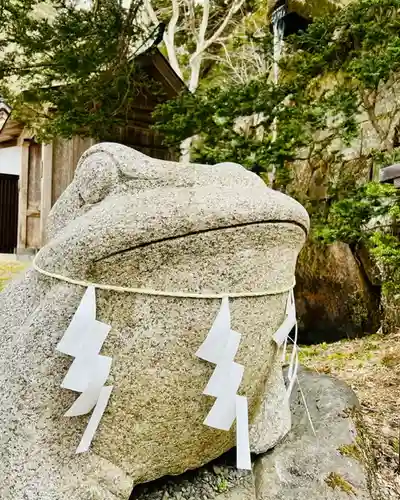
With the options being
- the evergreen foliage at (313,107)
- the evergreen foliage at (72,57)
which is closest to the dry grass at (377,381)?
the evergreen foliage at (313,107)

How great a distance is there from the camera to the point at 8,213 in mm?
10789

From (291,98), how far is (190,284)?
4632mm

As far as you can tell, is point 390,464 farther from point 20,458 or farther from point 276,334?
point 20,458

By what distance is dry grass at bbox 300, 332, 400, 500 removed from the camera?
2.25 metres

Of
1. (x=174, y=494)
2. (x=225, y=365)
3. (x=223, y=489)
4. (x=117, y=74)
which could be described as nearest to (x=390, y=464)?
(x=223, y=489)

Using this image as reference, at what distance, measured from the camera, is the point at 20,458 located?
144cm

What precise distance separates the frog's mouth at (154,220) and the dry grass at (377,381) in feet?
4.45

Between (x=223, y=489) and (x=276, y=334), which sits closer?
(x=276, y=334)

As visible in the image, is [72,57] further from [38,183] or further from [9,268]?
[38,183]

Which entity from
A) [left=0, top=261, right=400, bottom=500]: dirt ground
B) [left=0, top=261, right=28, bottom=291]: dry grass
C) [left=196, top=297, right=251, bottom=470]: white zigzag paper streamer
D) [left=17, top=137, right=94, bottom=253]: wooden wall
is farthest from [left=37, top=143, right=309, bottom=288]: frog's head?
[left=17, top=137, right=94, bottom=253]: wooden wall

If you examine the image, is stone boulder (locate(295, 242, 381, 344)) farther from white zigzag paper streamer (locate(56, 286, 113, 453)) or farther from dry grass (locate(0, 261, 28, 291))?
white zigzag paper streamer (locate(56, 286, 113, 453))

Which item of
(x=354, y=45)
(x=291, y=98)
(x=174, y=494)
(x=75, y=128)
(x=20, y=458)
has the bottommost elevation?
(x=174, y=494)

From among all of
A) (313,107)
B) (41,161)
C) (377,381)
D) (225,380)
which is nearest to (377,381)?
Answer: (377,381)

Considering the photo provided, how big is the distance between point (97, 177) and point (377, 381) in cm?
270
